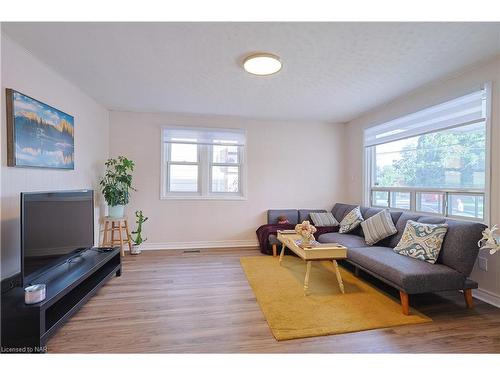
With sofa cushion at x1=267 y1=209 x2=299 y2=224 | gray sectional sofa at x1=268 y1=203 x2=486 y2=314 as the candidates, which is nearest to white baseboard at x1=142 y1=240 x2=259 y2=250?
sofa cushion at x1=267 y1=209 x2=299 y2=224

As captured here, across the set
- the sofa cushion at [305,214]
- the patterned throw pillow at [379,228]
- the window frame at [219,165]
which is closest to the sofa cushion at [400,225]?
the patterned throw pillow at [379,228]

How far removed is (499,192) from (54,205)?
419 cm

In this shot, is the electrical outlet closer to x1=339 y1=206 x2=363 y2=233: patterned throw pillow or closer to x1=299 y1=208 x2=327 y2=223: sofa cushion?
x1=339 y1=206 x2=363 y2=233: patterned throw pillow

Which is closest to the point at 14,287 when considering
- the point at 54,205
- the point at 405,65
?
the point at 54,205

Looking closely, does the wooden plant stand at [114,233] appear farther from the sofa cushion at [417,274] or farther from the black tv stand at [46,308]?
the sofa cushion at [417,274]

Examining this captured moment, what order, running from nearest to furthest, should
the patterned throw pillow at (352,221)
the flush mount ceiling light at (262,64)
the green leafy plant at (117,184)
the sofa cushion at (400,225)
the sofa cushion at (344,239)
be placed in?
the flush mount ceiling light at (262,64) → the sofa cushion at (400,225) → the sofa cushion at (344,239) → the green leafy plant at (117,184) → the patterned throw pillow at (352,221)

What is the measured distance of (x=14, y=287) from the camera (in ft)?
5.98

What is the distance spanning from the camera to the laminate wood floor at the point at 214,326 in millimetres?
1623

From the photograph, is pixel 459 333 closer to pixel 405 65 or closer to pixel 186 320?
pixel 186 320

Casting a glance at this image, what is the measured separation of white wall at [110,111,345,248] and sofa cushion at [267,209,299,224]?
0.18 metres

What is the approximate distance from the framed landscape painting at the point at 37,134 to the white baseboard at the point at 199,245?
190 cm

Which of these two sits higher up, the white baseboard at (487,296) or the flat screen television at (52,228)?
the flat screen television at (52,228)

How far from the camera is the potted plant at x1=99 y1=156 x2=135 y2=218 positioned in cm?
343

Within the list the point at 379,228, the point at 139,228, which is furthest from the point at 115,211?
the point at 379,228
